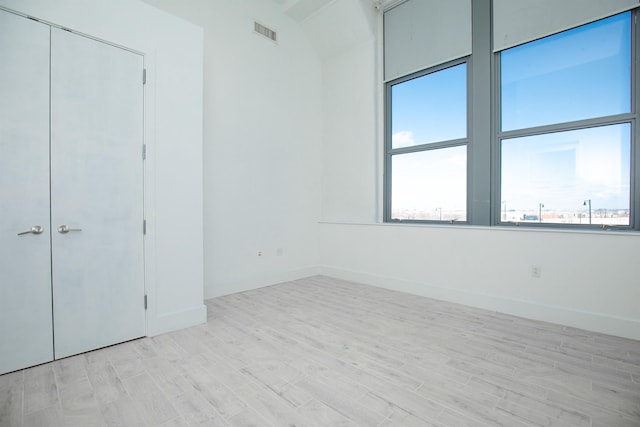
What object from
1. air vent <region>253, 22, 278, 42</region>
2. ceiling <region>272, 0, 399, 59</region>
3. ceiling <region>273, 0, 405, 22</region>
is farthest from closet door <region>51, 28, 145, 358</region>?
ceiling <region>272, 0, 399, 59</region>

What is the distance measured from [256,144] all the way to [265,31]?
1726mm

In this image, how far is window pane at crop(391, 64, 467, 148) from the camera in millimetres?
4207

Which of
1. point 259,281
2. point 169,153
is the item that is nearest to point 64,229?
point 169,153

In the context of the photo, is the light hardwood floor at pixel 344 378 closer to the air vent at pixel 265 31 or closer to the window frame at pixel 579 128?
the window frame at pixel 579 128

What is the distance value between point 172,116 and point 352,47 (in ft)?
11.2

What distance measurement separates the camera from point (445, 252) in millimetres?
3969

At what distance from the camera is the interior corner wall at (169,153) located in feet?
8.95

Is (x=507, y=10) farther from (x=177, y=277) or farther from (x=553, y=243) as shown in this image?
(x=177, y=277)

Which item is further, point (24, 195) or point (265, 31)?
point (265, 31)

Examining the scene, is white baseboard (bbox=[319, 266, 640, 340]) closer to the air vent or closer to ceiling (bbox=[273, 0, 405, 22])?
the air vent

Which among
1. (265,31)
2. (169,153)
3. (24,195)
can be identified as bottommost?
(24,195)

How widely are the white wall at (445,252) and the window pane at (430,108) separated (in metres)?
0.35

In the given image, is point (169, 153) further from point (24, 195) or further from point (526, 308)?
point (526, 308)

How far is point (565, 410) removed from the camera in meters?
1.74
